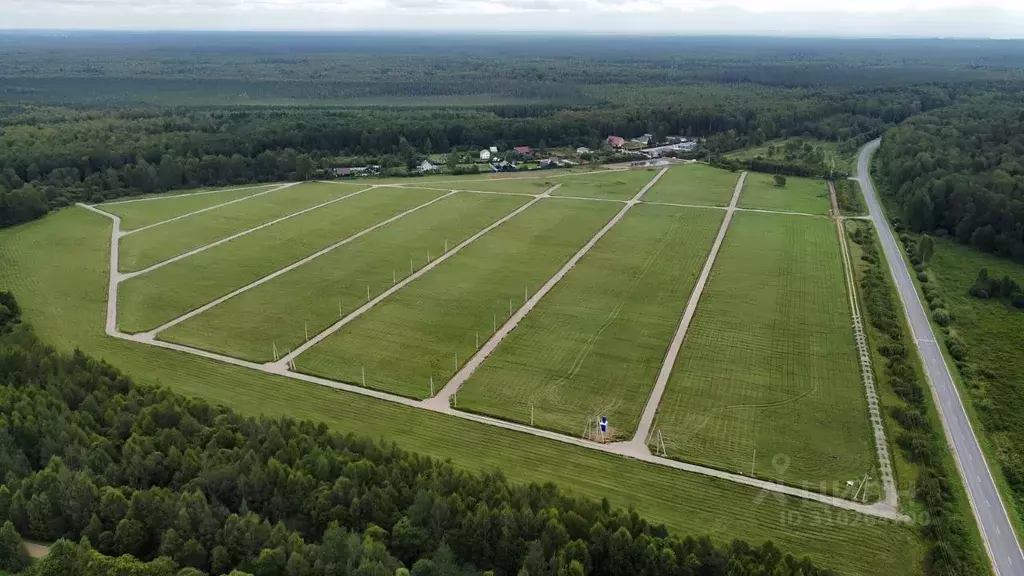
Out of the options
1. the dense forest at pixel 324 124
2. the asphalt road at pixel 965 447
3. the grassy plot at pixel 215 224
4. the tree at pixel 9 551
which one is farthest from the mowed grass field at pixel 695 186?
the tree at pixel 9 551

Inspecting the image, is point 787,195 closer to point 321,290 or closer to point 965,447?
point 965,447

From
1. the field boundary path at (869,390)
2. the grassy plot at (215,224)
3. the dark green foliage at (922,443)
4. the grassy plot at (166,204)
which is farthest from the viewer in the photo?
the grassy plot at (166,204)

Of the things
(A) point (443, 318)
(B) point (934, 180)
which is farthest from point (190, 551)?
(B) point (934, 180)

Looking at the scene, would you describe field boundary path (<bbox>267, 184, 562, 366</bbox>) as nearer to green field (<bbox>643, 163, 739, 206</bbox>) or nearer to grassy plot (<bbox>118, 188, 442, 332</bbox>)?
grassy plot (<bbox>118, 188, 442, 332</bbox>)

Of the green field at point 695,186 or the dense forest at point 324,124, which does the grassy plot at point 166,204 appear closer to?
the dense forest at point 324,124

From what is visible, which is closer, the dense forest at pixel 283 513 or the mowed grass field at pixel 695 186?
the dense forest at pixel 283 513

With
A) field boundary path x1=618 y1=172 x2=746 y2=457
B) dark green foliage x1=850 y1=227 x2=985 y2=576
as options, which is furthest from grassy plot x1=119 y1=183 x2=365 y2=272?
dark green foliage x1=850 y1=227 x2=985 y2=576
